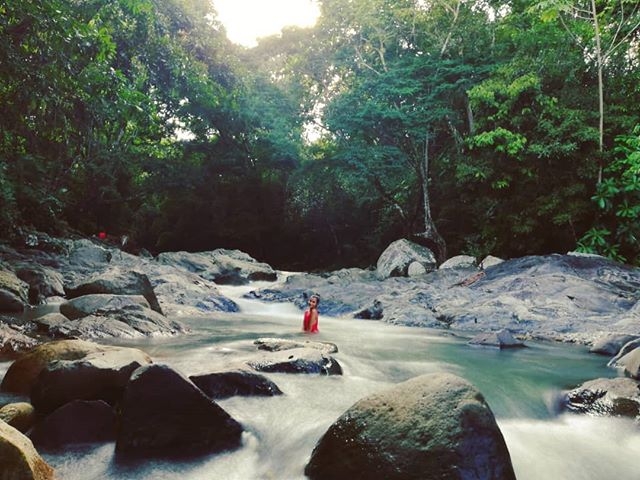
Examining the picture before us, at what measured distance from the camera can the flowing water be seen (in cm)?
292

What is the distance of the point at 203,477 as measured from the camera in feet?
9.15

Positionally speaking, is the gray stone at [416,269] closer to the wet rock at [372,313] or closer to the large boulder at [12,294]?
the wet rock at [372,313]

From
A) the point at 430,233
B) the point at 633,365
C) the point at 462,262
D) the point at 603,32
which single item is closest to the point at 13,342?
the point at 633,365

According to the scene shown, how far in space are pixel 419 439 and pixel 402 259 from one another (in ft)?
51.8

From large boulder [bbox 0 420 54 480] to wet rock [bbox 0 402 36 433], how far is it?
92 cm

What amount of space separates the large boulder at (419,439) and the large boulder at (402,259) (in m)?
15.1

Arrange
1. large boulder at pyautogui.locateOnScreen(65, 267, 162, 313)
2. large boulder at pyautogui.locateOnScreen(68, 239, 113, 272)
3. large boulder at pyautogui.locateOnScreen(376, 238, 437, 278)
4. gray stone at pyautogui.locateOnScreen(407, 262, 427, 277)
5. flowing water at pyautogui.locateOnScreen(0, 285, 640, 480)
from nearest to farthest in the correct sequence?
flowing water at pyautogui.locateOnScreen(0, 285, 640, 480), large boulder at pyautogui.locateOnScreen(65, 267, 162, 313), large boulder at pyautogui.locateOnScreen(68, 239, 113, 272), gray stone at pyautogui.locateOnScreen(407, 262, 427, 277), large boulder at pyautogui.locateOnScreen(376, 238, 437, 278)

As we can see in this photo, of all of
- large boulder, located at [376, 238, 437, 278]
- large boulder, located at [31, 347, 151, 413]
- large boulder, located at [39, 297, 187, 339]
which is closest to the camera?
large boulder, located at [31, 347, 151, 413]

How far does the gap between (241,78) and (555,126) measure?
12.6m

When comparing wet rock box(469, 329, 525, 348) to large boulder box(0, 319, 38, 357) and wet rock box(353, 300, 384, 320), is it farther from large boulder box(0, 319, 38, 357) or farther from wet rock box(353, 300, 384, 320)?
large boulder box(0, 319, 38, 357)

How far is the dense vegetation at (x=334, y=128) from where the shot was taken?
27.6 ft

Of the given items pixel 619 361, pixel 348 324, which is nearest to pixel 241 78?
pixel 348 324

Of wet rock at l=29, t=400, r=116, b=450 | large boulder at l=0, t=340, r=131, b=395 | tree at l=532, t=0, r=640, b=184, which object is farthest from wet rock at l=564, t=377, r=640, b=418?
tree at l=532, t=0, r=640, b=184

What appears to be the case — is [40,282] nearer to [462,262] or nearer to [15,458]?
[15,458]
